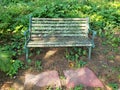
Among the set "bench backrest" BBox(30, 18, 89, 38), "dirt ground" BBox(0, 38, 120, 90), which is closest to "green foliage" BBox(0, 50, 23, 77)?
"dirt ground" BBox(0, 38, 120, 90)

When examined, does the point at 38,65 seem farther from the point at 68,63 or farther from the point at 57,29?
the point at 57,29

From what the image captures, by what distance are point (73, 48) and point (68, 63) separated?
2.13 feet

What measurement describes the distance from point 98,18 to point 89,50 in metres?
2.13

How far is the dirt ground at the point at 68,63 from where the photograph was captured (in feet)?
14.9

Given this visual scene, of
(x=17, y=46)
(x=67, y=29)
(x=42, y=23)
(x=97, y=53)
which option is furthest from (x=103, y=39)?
(x=17, y=46)

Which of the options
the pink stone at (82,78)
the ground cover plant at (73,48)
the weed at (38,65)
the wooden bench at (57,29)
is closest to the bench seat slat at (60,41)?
the wooden bench at (57,29)

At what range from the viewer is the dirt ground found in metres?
4.53

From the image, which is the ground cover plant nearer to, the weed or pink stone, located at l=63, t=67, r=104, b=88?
the weed

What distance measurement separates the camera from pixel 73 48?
568 cm

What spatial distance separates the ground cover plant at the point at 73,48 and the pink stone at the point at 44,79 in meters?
0.21

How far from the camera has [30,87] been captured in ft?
14.1

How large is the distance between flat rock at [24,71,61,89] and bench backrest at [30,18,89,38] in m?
1.28

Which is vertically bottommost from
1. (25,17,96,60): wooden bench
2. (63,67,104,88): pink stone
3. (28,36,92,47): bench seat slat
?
(63,67,104,88): pink stone

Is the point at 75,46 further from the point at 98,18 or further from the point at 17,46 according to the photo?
the point at 98,18
